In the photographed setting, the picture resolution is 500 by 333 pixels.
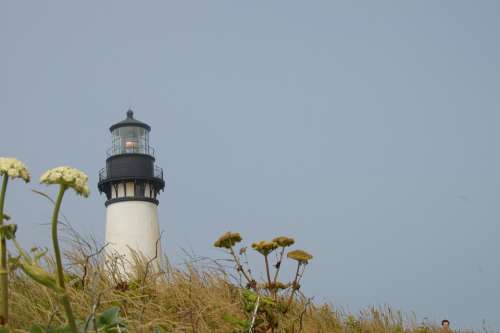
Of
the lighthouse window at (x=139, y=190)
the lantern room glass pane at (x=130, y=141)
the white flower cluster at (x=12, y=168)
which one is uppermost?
the lantern room glass pane at (x=130, y=141)

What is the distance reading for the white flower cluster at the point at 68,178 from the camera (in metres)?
2.20

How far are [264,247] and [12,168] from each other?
230 cm

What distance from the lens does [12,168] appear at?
8.45ft

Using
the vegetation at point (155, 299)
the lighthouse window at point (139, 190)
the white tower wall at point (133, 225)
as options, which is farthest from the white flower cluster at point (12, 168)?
the lighthouse window at point (139, 190)

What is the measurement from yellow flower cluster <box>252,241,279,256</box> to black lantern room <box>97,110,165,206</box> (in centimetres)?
2020

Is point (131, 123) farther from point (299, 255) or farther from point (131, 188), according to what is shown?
point (299, 255)

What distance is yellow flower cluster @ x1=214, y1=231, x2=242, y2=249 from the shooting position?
461cm

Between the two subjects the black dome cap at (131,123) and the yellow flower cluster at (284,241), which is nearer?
the yellow flower cluster at (284,241)

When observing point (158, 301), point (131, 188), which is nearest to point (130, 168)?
point (131, 188)

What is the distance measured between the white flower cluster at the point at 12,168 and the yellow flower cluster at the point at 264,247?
220 centimetres

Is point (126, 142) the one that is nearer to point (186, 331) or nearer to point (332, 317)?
point (332, 317)

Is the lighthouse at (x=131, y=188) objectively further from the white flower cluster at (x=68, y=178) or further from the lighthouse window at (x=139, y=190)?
the white flower cluster at (x=68, y=178)

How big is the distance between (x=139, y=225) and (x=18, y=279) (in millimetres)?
18920

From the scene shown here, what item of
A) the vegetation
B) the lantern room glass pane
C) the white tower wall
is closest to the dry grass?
the vegetation
